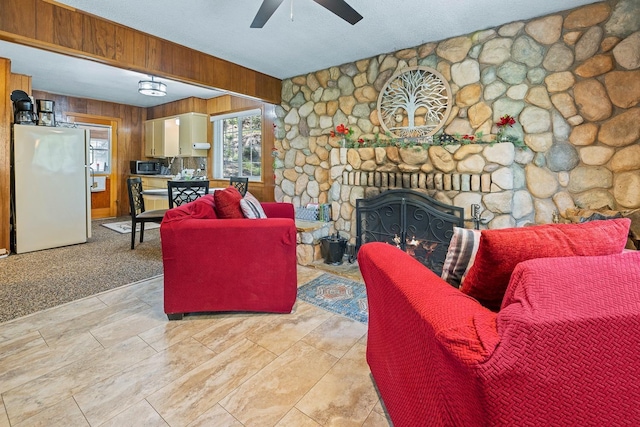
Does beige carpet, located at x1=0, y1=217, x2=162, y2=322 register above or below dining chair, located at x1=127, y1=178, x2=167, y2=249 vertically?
below

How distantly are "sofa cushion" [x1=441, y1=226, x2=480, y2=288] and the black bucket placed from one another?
8.13 ft

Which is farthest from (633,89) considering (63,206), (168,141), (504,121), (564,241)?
(168,141)

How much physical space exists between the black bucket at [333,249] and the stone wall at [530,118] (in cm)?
46

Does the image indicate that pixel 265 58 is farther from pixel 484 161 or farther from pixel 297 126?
pixel 484 161

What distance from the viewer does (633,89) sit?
96.0 inches

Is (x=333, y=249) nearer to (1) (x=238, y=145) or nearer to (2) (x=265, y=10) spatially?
(2) (x=265, y=10)

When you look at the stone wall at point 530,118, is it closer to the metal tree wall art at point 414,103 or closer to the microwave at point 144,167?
the metal tree wall art at point 414,103

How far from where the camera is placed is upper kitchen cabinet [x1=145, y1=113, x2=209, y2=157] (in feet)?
19.4

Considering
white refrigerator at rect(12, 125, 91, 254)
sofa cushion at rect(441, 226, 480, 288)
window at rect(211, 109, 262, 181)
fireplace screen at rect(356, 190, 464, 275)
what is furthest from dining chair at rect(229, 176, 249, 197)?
sofa cushion at rect(441, 226, 480, 288)

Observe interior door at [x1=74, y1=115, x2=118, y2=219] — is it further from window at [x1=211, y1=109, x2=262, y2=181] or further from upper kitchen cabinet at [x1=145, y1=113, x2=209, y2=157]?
window at [x1=211, y1=109, x2=262, y2=181]

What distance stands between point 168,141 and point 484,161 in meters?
5.78

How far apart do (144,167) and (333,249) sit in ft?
16.5

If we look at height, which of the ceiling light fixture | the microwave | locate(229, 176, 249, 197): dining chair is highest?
the ceiling light fixture

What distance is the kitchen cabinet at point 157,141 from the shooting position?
6363 mm
